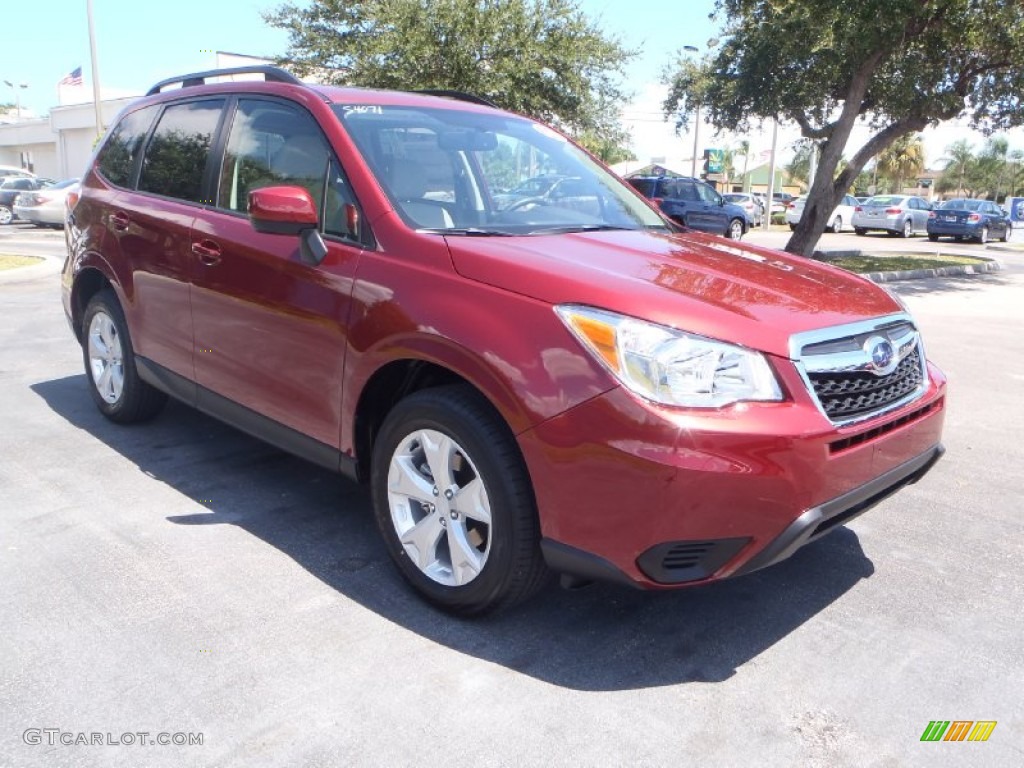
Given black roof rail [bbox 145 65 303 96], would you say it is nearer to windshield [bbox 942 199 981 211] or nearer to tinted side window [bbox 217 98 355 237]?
tinted side window [bbox 217 98 355 237]

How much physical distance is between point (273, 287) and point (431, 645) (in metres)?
1.62

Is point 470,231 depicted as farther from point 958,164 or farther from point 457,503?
point 958,164

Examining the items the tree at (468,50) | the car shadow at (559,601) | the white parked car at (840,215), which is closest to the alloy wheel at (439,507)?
the car shadow at (559,601)

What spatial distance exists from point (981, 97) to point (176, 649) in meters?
17.6

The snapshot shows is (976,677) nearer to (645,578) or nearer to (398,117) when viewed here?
(645,578)

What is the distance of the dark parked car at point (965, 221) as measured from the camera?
94.9 feet

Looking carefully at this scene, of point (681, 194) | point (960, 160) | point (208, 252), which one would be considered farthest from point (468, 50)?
point (960, 160)

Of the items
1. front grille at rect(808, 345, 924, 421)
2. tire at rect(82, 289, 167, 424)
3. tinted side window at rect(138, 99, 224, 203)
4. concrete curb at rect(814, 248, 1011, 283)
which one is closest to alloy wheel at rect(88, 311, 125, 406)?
tire at rect(82, 289, 167, 424)

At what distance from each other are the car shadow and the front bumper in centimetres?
40

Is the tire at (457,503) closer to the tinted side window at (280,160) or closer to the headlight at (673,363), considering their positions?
the headlight at (673,363)

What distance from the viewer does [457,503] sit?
3012 millimetres

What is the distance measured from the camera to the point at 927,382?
3354mm

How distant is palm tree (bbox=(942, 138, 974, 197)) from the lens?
85688 mm

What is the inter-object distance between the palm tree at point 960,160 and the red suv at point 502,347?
310 feet
